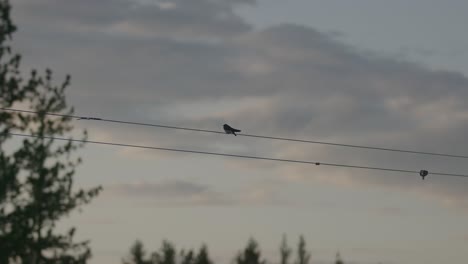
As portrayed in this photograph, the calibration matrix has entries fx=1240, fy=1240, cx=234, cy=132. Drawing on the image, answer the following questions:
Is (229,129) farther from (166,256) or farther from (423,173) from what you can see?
(166,256)

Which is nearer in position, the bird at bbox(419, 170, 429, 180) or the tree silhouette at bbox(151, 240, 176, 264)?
the bird at bbox(419, 170, 429, 180)

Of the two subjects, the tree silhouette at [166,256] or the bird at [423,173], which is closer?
the bird at [423,173]

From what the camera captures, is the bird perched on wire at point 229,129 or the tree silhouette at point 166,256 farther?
the tree silhouette at point 166,256

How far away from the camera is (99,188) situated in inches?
2414

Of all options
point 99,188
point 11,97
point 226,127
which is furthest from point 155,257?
point 226,127

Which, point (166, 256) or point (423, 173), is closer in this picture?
point (423, 173)

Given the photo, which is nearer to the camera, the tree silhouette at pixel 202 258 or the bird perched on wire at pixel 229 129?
the bird perched on wire at pixel 229 129

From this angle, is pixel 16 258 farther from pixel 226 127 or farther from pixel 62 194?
pixel 226 127

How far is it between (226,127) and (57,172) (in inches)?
782

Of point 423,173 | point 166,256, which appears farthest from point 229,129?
point 166,256

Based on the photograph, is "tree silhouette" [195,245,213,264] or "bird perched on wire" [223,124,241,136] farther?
"tree silhouette" [195,245,213,264]

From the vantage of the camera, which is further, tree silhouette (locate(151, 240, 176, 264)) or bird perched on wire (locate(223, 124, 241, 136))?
tree silhouette (locate(151, 240, 176, 264))

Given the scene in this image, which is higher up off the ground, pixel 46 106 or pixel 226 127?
pixel 46 106

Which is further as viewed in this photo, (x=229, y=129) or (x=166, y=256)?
(x=166, y=256)
